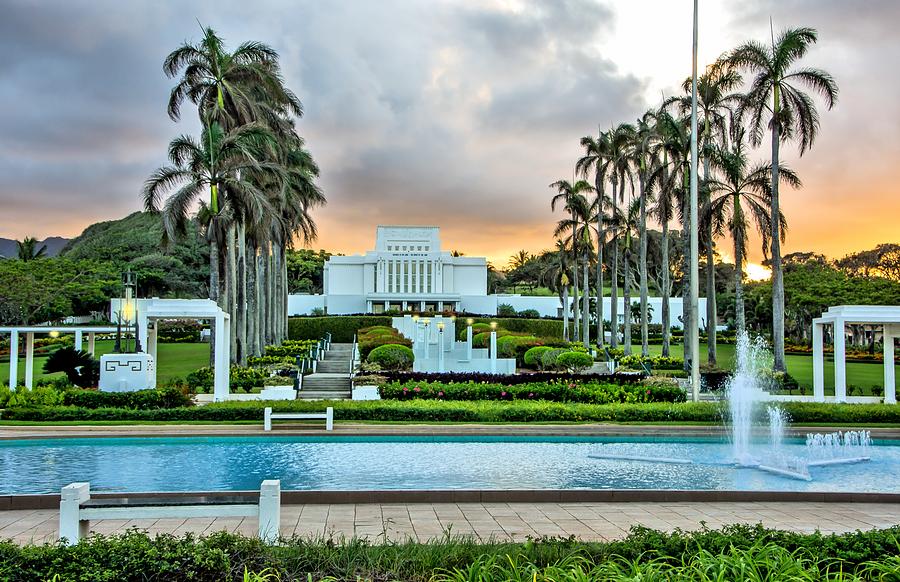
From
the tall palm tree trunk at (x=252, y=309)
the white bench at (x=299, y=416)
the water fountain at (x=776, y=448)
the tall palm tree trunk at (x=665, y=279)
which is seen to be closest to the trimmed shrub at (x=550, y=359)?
the tall palm tree trunk at (x=665, y=279)

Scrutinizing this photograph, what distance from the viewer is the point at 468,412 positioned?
60.5ft

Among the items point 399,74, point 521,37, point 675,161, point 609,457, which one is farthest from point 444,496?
point 675,161

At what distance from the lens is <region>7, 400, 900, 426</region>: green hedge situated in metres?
18.2

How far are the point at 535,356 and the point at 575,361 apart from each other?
331 centimetres

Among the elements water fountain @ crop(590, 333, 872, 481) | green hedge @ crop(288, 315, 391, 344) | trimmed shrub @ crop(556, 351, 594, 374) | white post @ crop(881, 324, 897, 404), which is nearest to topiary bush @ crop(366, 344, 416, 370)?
trimmed shrub @ crop(556, 351, 594, 374)

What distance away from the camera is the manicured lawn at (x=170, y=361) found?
33.1 meters

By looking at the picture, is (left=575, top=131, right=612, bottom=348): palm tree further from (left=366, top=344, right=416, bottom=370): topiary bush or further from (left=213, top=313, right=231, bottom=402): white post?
(left=213, top=313, right=231, bottom=402): white post

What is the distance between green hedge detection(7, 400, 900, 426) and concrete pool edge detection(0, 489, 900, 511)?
8.70 metres

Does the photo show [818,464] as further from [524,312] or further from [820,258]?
[820,258]

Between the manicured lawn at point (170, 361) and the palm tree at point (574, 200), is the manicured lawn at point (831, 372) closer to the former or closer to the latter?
the palm tree at point (574, 200)

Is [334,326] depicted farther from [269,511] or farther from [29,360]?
[269,511]

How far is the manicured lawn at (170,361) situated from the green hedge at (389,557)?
79.8 feet

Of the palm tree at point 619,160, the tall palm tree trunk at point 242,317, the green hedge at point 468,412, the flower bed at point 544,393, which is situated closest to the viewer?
the green hedge at point 468,412

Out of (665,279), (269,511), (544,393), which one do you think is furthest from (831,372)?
(269,511)
